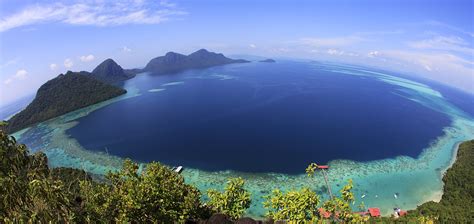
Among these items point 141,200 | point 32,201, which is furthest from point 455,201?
point 32,201

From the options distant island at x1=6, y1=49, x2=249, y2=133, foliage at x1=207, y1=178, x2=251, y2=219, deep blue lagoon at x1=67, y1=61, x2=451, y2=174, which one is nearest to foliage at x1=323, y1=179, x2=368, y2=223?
foliage at x1=207, y1=178, x2=251, y2=219

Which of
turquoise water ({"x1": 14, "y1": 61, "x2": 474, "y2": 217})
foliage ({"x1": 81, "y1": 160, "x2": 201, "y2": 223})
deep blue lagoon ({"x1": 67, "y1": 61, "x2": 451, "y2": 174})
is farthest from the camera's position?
deep blue lagoon ({"x1": 67, "y1": 61, "x2": 451, "y2": 174})

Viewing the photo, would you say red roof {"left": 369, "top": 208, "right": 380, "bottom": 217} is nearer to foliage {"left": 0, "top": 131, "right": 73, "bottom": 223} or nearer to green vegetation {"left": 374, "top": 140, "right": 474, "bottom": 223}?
green vegetation {"left": 374, "top": 140, "right": 474, "bottom": 223}

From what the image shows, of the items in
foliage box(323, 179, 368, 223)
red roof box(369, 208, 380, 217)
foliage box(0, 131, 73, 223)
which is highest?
foliage box(0, 131, 73, 223)

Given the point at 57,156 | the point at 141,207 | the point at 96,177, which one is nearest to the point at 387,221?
the point at 141,207

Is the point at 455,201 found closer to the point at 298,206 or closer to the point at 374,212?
the point at 374,212

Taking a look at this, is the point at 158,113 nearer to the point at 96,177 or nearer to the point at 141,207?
the point at 96,177

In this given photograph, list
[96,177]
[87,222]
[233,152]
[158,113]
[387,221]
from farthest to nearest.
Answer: [158,113], [233,152], [96,177], [387,221], [87,222]

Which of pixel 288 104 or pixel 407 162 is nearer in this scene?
pixel 407 162
